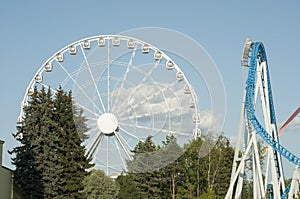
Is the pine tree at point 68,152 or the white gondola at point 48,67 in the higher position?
the white gondola at point 48,67

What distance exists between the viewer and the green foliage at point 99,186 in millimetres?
34459

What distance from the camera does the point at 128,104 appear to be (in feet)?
109

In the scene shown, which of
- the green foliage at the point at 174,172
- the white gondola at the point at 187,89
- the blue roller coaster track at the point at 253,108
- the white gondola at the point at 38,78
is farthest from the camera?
the green foliage at the point at 174,172

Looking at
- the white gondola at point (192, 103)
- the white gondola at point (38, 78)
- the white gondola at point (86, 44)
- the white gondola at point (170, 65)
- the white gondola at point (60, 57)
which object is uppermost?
the white gondola at point (86, 44)

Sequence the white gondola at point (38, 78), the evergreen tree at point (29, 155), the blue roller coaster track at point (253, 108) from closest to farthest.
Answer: the blue roller coaster track at point (253, 108) → the evergreen tree at point (29, 155) → the white gondola at point (38, 78)

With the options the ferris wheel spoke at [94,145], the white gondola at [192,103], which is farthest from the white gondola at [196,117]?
the ferris wheel spoke at [94,145]

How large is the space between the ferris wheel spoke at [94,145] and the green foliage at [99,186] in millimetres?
1387

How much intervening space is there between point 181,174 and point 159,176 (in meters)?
2.29

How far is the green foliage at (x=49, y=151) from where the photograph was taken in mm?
32250

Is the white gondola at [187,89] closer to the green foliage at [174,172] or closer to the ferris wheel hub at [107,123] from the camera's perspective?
the green foliage at [174,172]

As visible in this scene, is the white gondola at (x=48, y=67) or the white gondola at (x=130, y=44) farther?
the white gondola at (x=48, y=67)

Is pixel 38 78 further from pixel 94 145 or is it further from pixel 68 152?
pixel 94 145

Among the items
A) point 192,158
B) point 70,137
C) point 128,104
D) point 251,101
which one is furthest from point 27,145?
point 251,101

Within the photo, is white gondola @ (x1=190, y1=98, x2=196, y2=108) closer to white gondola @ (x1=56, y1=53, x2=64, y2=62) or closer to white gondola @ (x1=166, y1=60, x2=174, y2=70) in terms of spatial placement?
white gondola @ (x1=166, y1=60, x2=174, y2=70)
